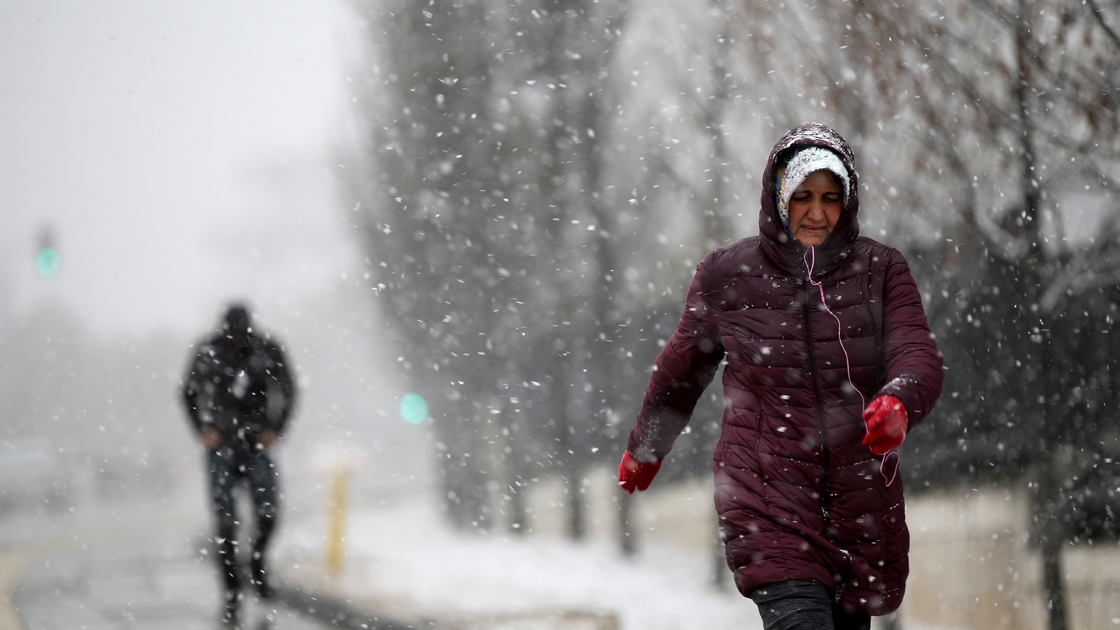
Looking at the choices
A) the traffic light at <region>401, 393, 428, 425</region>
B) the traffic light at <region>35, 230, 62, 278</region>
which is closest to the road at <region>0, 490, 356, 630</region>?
the traffic light at <region>401, 393, 428, 425</region>

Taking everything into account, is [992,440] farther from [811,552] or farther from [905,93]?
[811,552]

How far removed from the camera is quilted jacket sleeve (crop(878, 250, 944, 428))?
1924 mm

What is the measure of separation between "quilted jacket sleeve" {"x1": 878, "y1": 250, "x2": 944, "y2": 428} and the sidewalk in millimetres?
2799

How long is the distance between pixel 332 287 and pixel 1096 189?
3.77 m

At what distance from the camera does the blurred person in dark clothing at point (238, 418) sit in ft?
14.2

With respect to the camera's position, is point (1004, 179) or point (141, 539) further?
point (141, 539)

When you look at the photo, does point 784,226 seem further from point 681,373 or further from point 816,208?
point 681,373

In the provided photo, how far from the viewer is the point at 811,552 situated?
6.89 feet

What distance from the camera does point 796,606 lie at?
2.05 m

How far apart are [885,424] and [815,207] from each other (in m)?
0.62

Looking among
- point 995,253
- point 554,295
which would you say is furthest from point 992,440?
point 554,295

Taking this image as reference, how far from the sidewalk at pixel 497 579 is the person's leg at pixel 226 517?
22 centimetres

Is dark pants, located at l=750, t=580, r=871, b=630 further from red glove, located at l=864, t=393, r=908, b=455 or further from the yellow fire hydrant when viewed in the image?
the yellow fire hydrant

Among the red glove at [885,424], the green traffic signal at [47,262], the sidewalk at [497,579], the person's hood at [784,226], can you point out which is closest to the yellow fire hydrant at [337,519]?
the sidewalk at [497,579]
